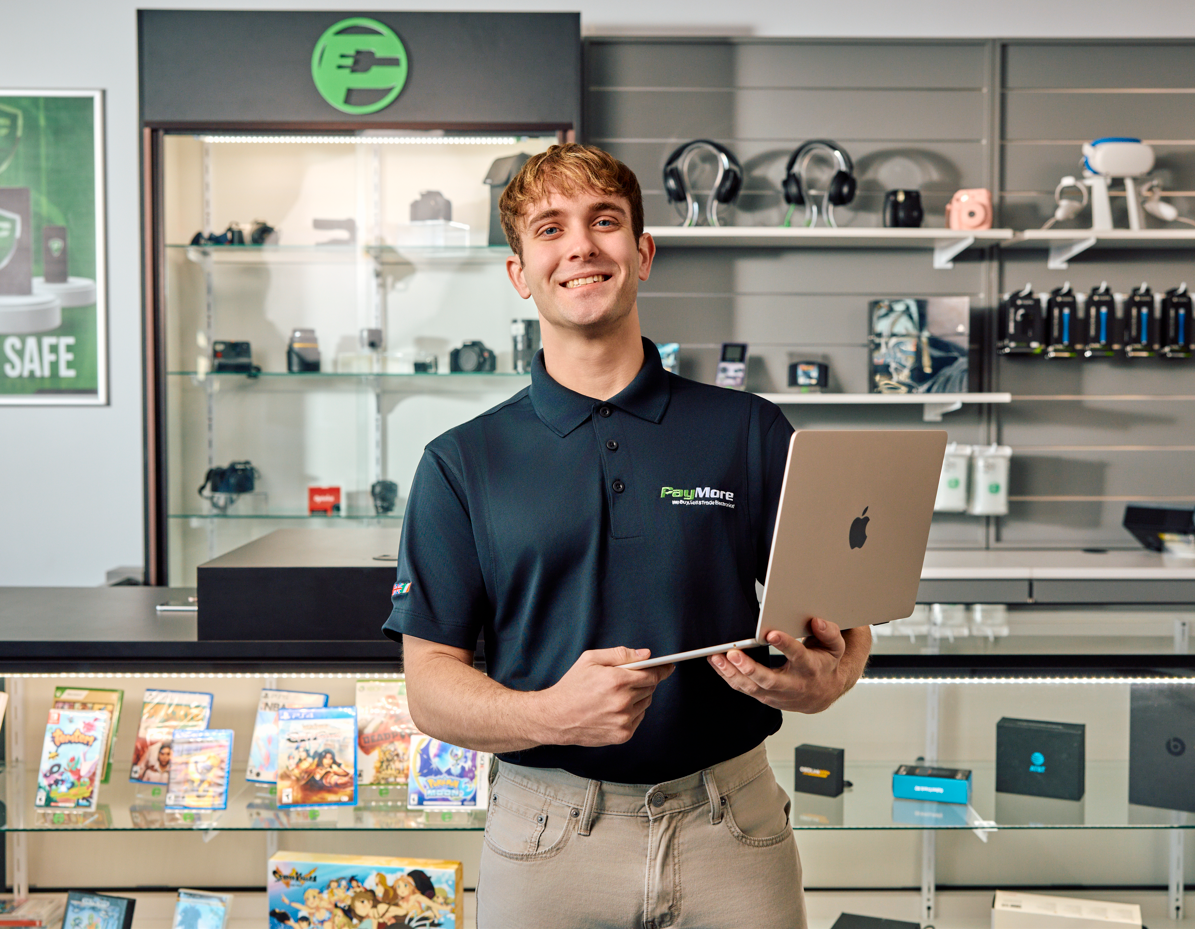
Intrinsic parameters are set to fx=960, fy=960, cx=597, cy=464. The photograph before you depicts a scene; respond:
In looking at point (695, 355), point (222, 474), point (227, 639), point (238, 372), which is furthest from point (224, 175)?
point (227, 639)

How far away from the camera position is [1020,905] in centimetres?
176

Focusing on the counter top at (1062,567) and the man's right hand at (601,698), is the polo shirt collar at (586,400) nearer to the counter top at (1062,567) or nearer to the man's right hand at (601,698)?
the man's right hand at (601,698)

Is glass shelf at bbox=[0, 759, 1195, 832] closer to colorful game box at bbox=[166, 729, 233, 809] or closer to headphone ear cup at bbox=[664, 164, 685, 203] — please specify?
colorful game box at bbox=[166, 729, 233, 809]

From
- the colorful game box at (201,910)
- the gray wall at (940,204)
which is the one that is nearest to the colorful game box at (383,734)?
the colorful game box at (201,910)

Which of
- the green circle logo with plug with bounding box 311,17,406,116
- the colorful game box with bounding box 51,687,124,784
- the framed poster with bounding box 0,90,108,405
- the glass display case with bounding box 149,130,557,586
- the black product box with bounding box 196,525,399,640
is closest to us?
the black product box with bounding box 196,525,399,640

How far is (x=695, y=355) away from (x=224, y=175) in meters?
1.74

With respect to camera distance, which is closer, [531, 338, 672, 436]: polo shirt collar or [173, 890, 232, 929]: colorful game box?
[531, 338, 672, 436]: polo shirt collar

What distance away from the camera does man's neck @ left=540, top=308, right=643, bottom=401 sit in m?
1.21

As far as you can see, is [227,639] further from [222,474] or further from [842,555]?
[222,474]

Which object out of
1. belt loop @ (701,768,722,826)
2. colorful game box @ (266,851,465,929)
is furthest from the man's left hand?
colorful game box @ (266,851,465,929)

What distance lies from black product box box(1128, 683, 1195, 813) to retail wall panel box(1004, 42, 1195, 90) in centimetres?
265

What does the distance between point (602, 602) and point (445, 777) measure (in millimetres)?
749

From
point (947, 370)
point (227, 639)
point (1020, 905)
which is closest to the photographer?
point (227, 639)

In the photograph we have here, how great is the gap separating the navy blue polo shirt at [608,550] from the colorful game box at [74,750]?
901 millimetres
